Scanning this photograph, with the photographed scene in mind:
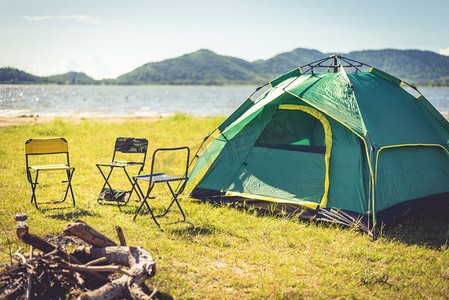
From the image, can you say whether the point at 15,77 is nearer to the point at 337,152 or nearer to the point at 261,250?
the point at 337,152

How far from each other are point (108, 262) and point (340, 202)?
3.37 meters

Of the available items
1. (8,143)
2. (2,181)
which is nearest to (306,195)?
(2,181)

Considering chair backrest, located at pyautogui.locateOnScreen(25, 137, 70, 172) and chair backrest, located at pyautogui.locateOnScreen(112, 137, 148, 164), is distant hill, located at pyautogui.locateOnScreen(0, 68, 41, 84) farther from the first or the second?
chair backrest, located at pyautogui.locateOnScreen(112, 137, 148, 164)

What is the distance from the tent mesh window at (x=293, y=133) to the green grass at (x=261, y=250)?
3.88ft

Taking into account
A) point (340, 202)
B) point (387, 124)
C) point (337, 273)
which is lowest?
point (337, 273)

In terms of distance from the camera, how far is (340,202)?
20.8 ft

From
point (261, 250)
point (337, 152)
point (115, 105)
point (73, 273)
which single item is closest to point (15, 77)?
point (115, 105)

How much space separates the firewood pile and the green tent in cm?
301

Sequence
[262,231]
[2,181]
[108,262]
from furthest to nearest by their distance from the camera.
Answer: [2,181] → [262,231] → [108,262]

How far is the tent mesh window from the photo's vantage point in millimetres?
7219

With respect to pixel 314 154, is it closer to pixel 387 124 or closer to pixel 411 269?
pixel 387 124

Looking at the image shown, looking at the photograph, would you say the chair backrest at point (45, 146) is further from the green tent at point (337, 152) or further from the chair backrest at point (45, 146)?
the green tent at point (337, 152)

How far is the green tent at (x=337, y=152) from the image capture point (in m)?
6.29

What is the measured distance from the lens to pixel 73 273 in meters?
4.10
